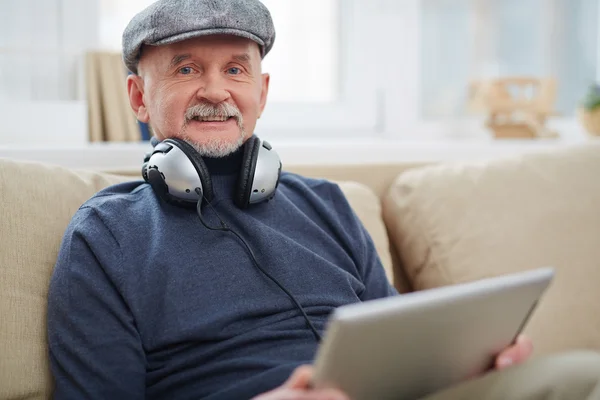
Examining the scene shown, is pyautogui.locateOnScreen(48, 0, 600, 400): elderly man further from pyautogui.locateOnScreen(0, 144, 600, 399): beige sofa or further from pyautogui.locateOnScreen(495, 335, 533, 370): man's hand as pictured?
pyautogui.locateOnScreen(0, 144, 600, 399): beige sofa

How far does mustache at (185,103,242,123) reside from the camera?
1.21 meters

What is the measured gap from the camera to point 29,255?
117 cm

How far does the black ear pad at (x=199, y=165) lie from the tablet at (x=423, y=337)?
46 centimetres

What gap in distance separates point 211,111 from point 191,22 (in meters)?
0.16

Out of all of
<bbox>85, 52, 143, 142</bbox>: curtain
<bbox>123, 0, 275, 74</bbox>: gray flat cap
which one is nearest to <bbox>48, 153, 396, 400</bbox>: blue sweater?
<bbox>123, 0, 275, 74</bbox>: gray flat cap

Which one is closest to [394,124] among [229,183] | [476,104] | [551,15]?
[476,104]

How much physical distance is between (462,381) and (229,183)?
1.79 feet

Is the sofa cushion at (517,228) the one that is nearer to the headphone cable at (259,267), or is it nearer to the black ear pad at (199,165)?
the headphone cable at (259,267)

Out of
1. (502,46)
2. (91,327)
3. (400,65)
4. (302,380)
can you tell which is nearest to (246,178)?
(91,327)

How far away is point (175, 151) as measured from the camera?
1.15 meters

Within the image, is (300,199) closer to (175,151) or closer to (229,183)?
(229,183)

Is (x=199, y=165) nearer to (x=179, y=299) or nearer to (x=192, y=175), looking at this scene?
(x=192, y=175)

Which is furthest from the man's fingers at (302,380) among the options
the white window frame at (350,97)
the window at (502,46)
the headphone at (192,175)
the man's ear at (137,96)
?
the window at (502,46)

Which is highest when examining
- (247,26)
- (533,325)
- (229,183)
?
(247,26)
